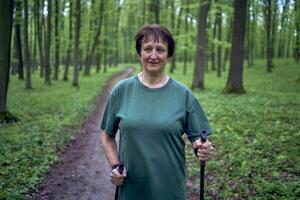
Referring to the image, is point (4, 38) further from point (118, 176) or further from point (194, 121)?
point (194, 121)

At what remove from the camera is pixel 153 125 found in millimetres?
2686

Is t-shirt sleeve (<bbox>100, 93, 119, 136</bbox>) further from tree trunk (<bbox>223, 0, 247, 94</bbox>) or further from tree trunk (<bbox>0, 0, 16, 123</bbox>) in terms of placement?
tree trunk (<bbox>223, 0, 247, 94</bbox>)

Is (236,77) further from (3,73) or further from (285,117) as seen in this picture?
(3,73)

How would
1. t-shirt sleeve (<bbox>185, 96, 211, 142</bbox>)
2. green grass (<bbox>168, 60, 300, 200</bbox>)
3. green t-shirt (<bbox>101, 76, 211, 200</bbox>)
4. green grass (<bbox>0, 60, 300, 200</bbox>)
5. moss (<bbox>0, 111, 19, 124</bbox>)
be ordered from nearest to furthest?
green t-shirt (<bbox>101, 76, 211, 200</bbox>)
t-shirt sleeve (<bbox>185, 96, 211, 142</bbox>)
green grass (<bbox>168, 60, 300, 200</bbox>)
green grass (<bbox>0, 60, 300, 200</bbox>)
moss (<bbox>0, 111, 19, 124</bbox>)

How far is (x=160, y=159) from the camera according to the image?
109 inches

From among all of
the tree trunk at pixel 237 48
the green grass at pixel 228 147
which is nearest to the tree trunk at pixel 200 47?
the tree trunk at pixel 237 48

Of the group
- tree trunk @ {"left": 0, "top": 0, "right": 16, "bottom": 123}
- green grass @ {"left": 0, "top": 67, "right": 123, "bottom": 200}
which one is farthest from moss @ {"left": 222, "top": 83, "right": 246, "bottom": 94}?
tree trunk @ {"left": 0, "top": 0, "right": 16, "bottom": 123}

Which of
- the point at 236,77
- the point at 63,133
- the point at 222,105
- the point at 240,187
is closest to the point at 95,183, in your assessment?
the point at 240,187

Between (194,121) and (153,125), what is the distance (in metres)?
0.36

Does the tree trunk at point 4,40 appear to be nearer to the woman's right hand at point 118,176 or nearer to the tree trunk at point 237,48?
the woman's right hand at point 118,176

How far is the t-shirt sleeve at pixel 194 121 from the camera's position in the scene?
283 centimetres

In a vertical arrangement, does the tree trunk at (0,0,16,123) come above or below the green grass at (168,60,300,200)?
above

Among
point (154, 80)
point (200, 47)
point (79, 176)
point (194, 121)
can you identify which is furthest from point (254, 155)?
point (200, 47)

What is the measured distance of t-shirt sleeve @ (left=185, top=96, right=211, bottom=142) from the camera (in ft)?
9.28
